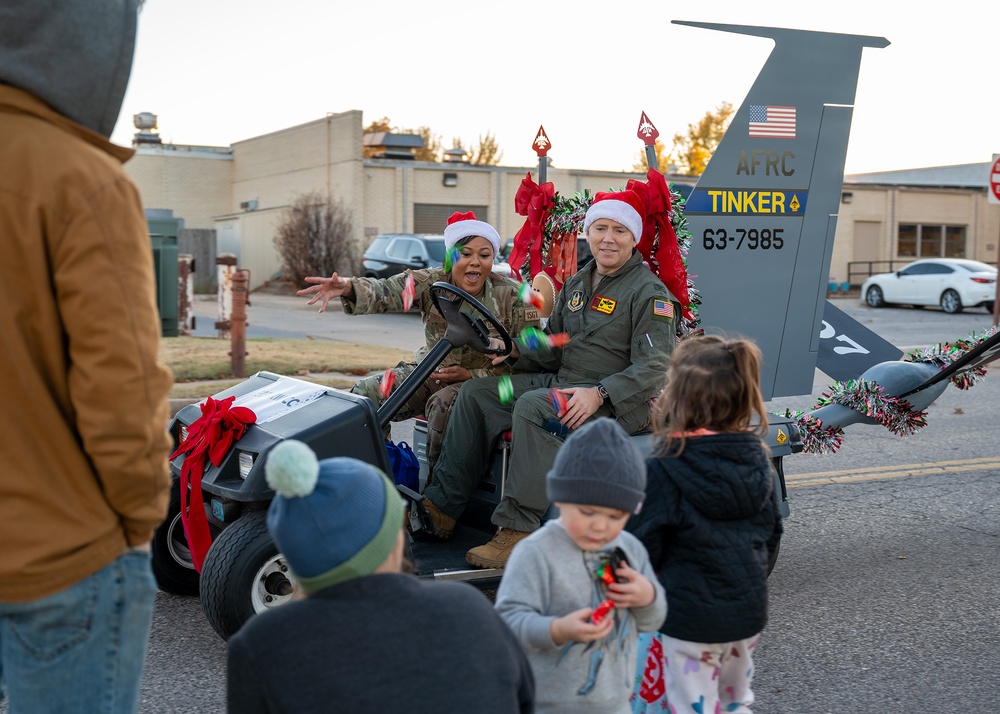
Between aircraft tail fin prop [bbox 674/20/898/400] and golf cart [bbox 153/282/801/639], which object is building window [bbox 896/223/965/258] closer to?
aircraft tail fin prop [bbox 674/20/898/400]

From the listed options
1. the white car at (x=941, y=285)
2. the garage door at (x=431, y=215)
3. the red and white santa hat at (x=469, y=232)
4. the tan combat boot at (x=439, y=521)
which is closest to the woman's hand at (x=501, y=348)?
the red and white santa hat at (x=469, y=232)

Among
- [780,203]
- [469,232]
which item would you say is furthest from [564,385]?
[780,203]

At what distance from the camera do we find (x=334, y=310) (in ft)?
79.4

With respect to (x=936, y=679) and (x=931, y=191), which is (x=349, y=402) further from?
(x=931, y=191)

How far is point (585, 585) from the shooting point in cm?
238

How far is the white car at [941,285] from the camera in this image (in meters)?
24.3

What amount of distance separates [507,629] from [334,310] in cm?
2271

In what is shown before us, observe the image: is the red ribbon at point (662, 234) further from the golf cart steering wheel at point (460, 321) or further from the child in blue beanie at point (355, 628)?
the child in blue beanie at point (355, 628)

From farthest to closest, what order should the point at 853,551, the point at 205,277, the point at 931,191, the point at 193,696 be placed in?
1. the point at 931,191
2. the point at 205,277
3. the point at 853,551
4. the point at 193,696

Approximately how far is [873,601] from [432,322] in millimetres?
2542

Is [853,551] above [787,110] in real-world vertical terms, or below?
below

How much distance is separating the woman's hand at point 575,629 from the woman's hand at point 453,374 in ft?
9.35

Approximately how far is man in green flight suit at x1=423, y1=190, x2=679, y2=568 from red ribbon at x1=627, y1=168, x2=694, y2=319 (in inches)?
3.2

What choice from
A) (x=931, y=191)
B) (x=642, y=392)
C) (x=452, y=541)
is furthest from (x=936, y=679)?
(x=931, y=191)
